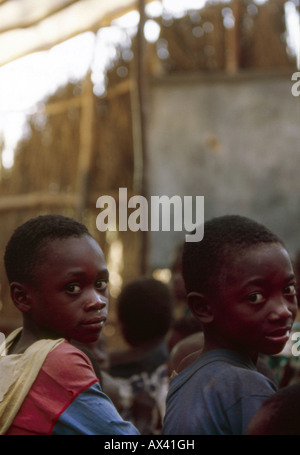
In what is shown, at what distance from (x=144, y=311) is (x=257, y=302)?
5.53ft

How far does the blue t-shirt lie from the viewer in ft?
4.36

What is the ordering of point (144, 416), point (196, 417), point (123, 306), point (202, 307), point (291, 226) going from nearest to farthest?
point (196, 417)
point (202, 307)
point (144, 416)
point (123, 306)
point (291, 226)

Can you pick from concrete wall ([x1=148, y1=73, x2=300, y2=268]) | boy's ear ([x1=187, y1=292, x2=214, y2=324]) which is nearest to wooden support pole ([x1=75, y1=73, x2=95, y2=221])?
concrete wall ([x1=148, y1=73, x2=300, y2=268])

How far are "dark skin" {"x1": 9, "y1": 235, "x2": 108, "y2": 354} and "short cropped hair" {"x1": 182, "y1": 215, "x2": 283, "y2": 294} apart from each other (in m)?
0.25

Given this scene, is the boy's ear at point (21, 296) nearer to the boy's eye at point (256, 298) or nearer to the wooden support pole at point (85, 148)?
the boy's eye at point (256, 298)

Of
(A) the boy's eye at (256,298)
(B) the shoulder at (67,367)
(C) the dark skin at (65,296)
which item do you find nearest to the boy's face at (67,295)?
(C) the dark skin at (65,296)

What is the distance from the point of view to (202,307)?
1.59m

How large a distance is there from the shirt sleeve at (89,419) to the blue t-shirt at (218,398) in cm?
12

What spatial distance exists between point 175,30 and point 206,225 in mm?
4881

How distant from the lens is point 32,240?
5.56 ft

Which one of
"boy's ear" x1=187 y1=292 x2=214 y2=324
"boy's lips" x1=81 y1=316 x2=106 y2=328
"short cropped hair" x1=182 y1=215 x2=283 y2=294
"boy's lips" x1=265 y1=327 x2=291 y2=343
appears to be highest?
"short cropped hair" x1=182 y1=215 x2=283 y2=294

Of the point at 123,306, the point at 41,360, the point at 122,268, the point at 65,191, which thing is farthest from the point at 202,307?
the point at 65,191

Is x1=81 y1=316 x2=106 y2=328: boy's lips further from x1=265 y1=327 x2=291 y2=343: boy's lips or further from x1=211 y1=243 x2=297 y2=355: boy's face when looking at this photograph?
x1=265 y1=327 x2=291 y2=343: boy's lips

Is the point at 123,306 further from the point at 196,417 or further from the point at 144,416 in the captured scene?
the point at 196,417
